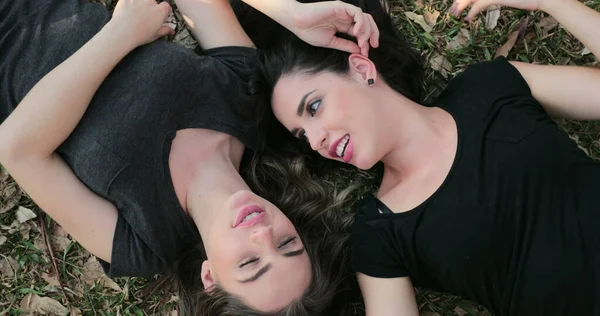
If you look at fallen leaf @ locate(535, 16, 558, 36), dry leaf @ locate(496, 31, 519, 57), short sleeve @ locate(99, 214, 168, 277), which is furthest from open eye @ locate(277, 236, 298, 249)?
fallen leaf @ locate(535, 16, 558, 36)

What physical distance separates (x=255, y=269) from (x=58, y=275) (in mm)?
1748

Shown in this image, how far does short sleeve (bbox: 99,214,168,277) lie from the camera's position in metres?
3.43

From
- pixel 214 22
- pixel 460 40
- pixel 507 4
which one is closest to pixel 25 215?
pixel 214 22

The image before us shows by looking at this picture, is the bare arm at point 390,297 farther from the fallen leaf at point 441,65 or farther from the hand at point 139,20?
the hand at point 139,20

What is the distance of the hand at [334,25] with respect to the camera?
3.23 meters

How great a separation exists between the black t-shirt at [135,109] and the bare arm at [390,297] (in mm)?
1097

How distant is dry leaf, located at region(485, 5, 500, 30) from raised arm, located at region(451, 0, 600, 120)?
482mm

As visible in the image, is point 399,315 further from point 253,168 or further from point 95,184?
point 95,184

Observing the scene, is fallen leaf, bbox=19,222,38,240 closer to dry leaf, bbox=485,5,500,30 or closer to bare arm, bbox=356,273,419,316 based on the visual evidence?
bare arm, bbox=356,273,419,316

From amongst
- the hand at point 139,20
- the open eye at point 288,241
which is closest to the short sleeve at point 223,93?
the hand at point 139,20

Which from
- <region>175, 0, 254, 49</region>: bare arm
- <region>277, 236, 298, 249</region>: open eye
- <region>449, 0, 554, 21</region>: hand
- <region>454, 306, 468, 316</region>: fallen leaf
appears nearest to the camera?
<region>277, 236, 298, 249</region>: open eye

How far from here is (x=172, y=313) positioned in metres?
3.99

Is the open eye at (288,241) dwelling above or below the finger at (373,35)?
below

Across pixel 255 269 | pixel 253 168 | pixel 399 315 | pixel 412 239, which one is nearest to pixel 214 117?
pixel 253 168
